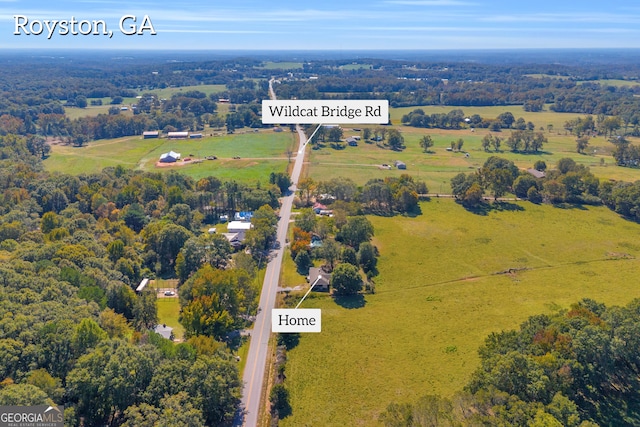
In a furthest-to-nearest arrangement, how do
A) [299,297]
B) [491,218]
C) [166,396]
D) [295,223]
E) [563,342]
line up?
[491,218] → [295,223] → [299,297] → [563,342] → [166,396]

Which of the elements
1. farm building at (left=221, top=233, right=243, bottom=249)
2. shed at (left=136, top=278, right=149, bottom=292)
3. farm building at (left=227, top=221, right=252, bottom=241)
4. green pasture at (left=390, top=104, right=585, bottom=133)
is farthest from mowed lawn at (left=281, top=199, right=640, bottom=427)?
green pasture at (left=390, top=104, right=585, bottom=133)

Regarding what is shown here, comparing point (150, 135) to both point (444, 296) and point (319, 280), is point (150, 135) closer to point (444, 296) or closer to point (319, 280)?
point (319, 280)

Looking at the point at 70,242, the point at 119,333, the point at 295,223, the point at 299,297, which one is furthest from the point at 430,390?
the point at 70,242

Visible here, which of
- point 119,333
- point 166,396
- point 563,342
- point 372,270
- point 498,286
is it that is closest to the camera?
point 166,396

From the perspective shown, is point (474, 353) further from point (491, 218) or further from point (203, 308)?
point (491, 218)

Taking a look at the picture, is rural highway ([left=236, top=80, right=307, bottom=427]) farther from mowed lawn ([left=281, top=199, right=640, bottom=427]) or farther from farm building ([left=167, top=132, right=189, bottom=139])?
farm building ([left=167, top=132, right=189, bottom=139])

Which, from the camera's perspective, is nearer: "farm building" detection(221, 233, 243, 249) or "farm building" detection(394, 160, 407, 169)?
"farm building" detection(221, 233, 243, 249)

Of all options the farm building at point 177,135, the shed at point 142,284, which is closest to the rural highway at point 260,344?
the shed at point 142,284
